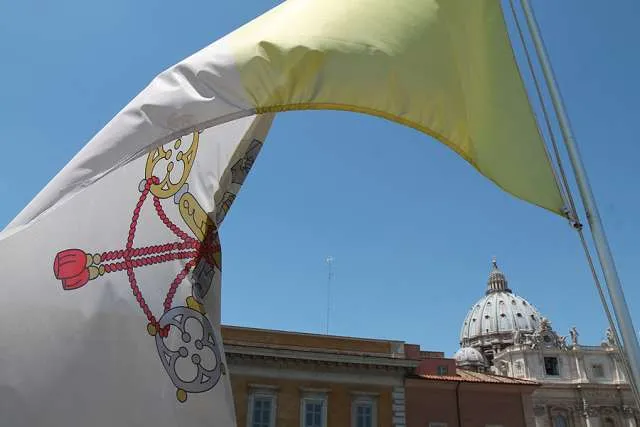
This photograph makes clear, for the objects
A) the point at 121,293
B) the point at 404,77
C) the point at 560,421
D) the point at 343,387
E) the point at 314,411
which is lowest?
the point at 121,293

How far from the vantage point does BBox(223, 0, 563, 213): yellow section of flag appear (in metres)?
3.66

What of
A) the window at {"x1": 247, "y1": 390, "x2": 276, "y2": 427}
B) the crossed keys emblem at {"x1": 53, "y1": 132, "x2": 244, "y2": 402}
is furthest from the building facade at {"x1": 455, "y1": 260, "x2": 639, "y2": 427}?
the crossed keys emblem at {"x1": 53, "y1": 132, "x2": 244, "y2": 402}

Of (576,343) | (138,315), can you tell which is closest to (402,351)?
(138,315)

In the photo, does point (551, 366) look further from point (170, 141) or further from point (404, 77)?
point (170, 141)

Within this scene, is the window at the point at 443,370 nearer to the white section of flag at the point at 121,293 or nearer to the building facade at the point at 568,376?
the white section of flag at the point at 121,293

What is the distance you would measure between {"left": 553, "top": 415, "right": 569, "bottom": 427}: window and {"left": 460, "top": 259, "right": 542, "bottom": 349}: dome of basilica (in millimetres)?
30336

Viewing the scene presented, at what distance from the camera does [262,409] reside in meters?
22.5

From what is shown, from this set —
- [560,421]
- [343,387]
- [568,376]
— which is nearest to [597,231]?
[343,387]

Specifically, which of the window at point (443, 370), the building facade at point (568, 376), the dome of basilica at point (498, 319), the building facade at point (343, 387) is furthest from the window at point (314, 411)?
the dome of basilica at point (498, 319)

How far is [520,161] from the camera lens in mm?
3719

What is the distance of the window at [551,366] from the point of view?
2783 inches

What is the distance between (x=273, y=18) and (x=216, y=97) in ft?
2.36

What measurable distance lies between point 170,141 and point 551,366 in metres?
74.9

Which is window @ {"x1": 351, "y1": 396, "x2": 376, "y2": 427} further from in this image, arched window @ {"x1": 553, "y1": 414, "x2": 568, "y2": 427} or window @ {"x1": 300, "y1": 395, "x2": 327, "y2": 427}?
arched window @ {"x1": 553, "y1": 414, "x2": 568, "y2": 427}
